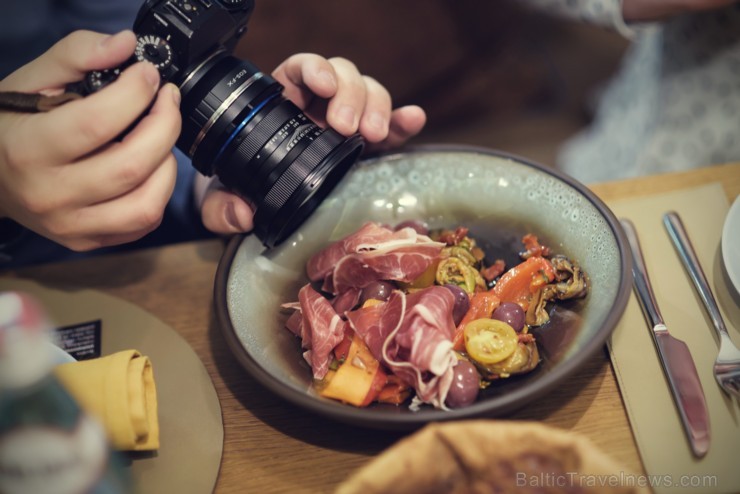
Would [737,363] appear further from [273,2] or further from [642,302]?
[273,2]

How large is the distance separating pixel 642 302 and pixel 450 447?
406 millimetres

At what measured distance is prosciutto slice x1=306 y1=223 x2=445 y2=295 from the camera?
2.76 feet

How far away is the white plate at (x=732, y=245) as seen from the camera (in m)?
0.82

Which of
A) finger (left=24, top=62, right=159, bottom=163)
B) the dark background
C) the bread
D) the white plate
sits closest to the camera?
the bread

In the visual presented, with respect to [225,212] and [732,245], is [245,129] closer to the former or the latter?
[225,212]

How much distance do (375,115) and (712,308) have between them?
51 centimetres

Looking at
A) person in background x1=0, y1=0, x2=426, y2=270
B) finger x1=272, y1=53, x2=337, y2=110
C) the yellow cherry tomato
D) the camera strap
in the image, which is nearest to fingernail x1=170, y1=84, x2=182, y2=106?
person in background x1=0, y1=0, x2=426, y2=270

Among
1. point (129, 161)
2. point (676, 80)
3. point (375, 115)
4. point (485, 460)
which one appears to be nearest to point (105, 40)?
point (129, 161)

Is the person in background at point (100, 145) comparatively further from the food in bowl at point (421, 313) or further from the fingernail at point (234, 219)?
the food in bowl at point (421, 313)

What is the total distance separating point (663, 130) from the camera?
4.48 ft

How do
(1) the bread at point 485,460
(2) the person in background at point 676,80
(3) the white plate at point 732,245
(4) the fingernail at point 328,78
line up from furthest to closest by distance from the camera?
(2) the person in background at point 676,80 < (4) the fingernail at point 328,78 < (3) the white plate at point 732,245 < (1) the bread at point 485,460

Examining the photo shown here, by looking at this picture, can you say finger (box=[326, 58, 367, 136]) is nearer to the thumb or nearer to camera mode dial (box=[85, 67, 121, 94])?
the thumb

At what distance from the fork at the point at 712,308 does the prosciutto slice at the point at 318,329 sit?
0.44 meters

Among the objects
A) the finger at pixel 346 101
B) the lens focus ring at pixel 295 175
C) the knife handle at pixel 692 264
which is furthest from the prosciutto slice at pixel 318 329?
the knife handle at pixel 692 264
